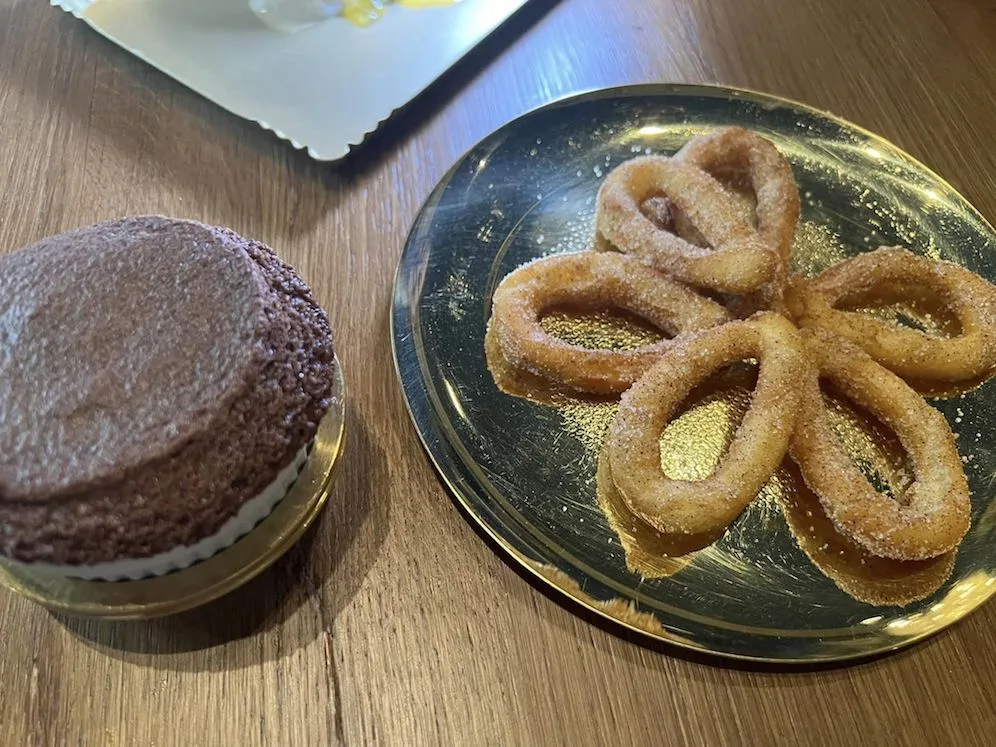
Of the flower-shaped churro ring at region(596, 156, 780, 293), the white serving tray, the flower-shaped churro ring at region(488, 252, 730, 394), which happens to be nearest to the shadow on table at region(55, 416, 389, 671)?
the flower-shaped churro ring at region(488, 252, 730, 394)

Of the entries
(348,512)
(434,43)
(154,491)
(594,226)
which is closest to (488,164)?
(594,226)

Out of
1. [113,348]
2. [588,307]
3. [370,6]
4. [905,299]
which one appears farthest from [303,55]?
[905,299]

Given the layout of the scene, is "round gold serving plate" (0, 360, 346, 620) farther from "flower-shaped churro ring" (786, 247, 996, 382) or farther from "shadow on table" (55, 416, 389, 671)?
"flower-shaped churro ring" (786, 247, 996, 382)

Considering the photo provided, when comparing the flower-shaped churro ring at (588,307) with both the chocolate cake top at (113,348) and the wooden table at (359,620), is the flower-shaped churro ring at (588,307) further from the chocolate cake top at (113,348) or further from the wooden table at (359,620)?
the chocolate cake top at (113,348)

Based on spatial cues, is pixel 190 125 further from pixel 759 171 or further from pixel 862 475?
pixel 862 475

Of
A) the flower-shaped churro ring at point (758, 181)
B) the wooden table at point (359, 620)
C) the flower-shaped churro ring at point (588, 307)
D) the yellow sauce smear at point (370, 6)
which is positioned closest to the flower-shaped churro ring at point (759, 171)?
the flower-shaped churro ring at point (758, 181)

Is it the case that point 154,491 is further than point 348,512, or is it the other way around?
point 348,512

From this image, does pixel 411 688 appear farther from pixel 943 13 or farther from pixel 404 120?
pixel 943 13
